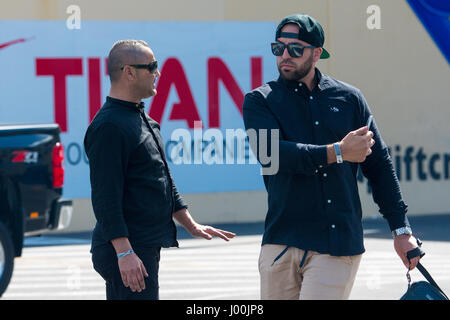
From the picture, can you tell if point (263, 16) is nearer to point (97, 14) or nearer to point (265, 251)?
point (97, 14)

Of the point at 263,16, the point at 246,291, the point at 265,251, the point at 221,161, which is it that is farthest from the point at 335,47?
the point at 265,251

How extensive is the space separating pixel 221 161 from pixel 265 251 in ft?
41.8

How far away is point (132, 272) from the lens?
4.25 metres

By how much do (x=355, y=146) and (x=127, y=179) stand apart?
106 cm

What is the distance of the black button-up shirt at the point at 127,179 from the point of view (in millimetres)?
4301

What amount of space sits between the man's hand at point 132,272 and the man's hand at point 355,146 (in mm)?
1020

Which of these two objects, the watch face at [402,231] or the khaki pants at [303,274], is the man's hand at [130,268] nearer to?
the khaki pants at [303,274]

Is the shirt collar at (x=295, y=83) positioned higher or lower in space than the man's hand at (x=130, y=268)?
higher

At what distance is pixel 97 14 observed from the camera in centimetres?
1557
